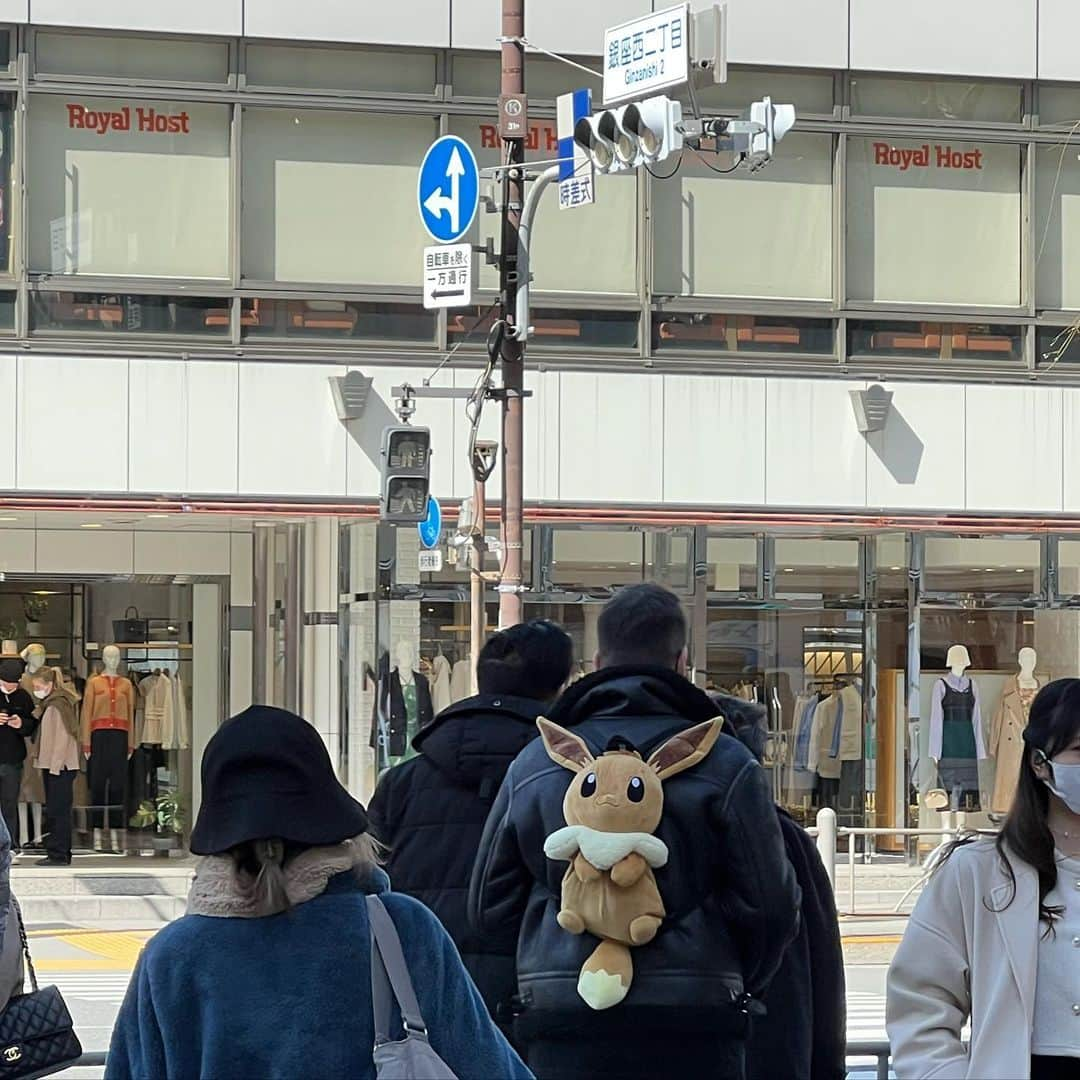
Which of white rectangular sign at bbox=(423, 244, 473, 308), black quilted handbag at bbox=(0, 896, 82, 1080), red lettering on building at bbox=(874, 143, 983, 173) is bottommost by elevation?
black quilted handbag at bbox=(0, 896, 82, 1080)

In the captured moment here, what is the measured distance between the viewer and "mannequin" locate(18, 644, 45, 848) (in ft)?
66.6

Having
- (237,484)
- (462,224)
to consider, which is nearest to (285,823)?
(462,224)

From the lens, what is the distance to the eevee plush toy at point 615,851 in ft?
13.6

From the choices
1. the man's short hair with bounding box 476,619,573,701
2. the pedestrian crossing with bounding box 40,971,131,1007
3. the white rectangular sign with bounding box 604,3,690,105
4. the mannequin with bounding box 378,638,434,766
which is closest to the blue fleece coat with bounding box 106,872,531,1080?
the man's short hair with bounding box 476,619,573,701

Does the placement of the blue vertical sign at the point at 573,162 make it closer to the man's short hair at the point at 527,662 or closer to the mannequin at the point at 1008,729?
the man's short hair at the point at 527,662

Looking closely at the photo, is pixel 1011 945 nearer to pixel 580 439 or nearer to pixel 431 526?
pixel 431 526

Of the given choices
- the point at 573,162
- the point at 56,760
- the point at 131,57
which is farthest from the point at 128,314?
the point at 573,162

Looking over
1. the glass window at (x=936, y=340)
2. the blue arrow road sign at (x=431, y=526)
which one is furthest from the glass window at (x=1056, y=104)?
the blue arrow road sign at (x=431, y=526)

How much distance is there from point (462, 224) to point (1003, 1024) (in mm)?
11188

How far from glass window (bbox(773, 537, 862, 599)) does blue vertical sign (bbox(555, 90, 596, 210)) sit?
309 inches

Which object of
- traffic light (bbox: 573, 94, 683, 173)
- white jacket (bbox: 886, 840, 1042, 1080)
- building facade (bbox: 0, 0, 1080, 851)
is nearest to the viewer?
white jacket (bbox: 886, 840, 1042, 1080)

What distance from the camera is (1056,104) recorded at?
20.4m

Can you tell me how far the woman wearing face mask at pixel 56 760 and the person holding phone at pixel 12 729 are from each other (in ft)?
0.52

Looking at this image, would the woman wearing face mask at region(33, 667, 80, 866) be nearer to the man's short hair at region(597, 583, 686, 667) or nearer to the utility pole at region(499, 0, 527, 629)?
A: the utility pole at region(499, 0, 527, 629)
